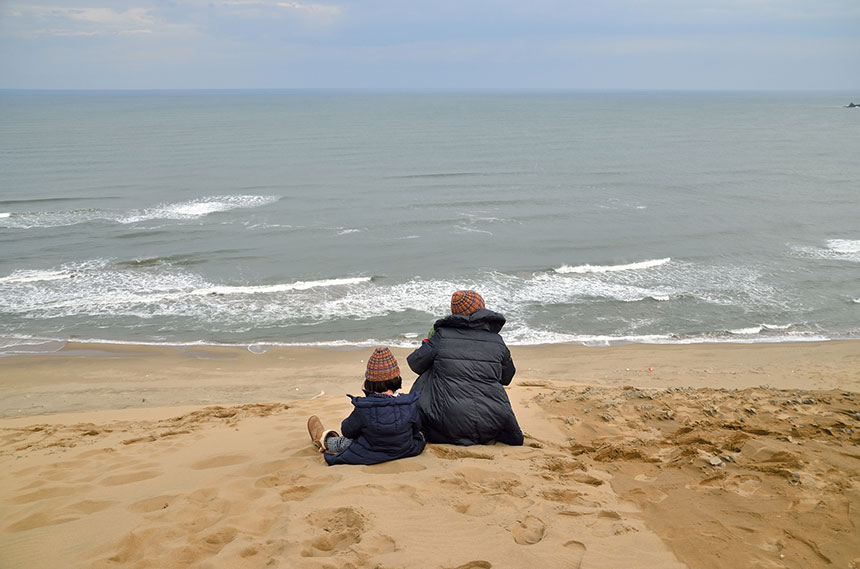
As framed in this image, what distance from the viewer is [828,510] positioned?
14.2 feet

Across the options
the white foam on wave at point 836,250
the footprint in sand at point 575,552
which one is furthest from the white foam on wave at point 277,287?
the footprint in sand at point 575,552

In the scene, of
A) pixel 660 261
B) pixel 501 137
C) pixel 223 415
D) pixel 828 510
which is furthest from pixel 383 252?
pixel 501 137

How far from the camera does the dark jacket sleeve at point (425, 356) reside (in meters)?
5.84

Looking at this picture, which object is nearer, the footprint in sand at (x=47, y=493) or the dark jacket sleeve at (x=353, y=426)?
the footprint in sand at (x=47, y=493)

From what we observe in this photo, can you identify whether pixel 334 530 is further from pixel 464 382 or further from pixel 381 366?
pixel 464 382

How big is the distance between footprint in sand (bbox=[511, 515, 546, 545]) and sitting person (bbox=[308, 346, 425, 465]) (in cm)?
146

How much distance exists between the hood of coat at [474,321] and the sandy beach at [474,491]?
1.12 metres

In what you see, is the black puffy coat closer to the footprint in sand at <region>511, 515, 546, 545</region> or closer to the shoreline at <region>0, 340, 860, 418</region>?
the footprint in sand at <region>511, 515, 546, 545</region>

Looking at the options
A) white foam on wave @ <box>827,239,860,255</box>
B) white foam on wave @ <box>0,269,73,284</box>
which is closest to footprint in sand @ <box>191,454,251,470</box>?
white foam on wave @ <box>0,269,73,284</box>

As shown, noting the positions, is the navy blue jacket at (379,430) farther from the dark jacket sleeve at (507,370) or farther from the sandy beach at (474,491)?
the dark jacket sleeve at (507,370)

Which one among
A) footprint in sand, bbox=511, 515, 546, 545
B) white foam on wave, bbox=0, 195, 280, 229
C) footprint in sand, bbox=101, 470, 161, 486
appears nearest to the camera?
footprint in sand, bbox=511, 515, 546, 545

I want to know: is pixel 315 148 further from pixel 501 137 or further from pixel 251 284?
pixel 251 284

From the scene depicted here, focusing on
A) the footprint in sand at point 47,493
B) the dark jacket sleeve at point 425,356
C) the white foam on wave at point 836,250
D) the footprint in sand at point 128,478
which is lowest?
the white foam on wave at point 836,250

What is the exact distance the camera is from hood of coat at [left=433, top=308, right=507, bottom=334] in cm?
586
